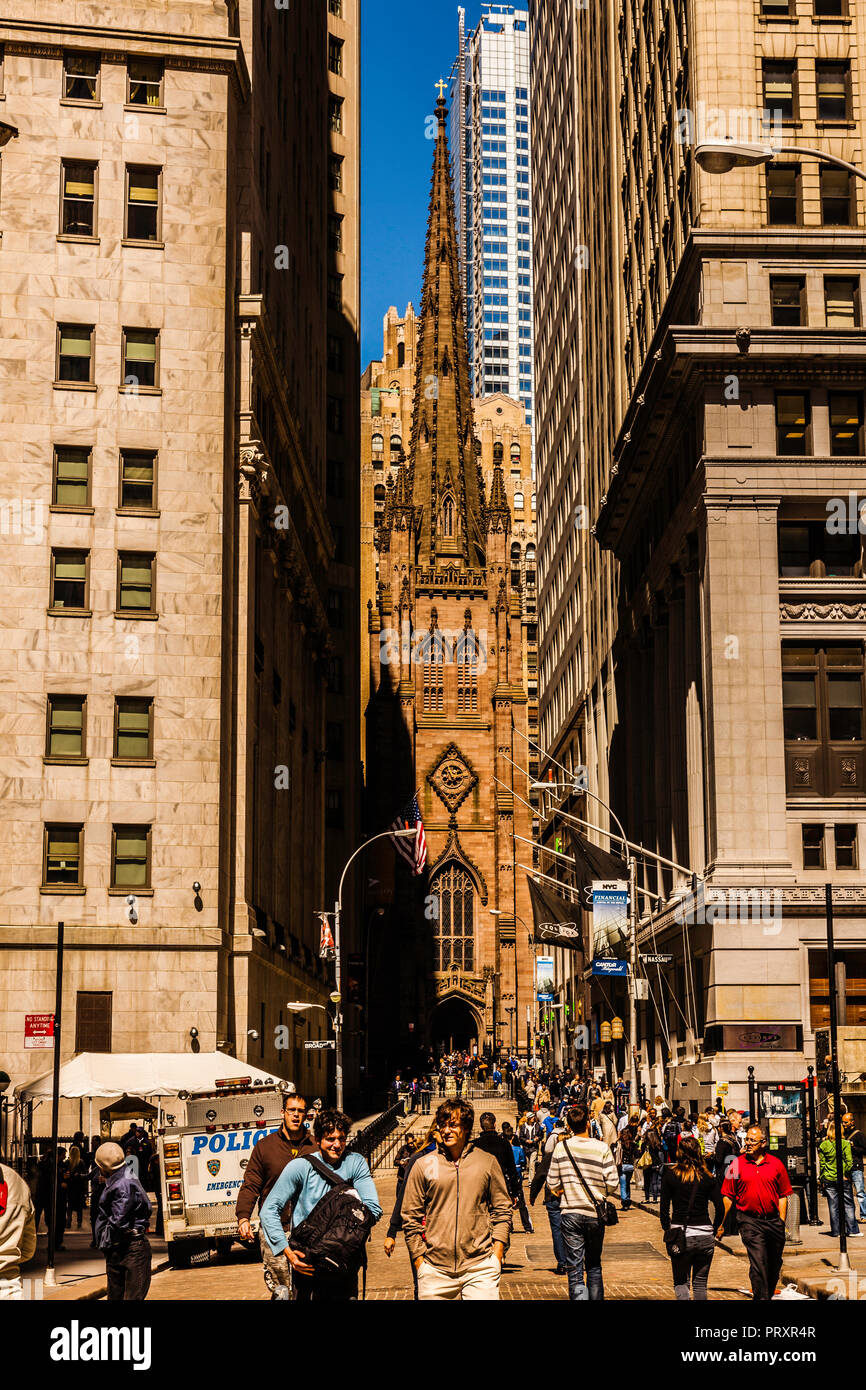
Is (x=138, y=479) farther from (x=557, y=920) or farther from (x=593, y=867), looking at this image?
(x=557, y=920)

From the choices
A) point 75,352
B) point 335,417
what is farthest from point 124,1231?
point 335,417

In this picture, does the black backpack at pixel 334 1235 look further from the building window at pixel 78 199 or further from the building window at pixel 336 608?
the building window at pixel 336 608

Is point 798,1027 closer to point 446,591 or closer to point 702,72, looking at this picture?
point 702,72

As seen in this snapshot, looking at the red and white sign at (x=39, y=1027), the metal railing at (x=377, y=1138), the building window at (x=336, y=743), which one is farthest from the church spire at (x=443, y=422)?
the red and white sign at (x=39, y=1027)

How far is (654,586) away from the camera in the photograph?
177 feet

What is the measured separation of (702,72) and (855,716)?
16563 mm

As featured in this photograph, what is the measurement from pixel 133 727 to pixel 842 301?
20624mm

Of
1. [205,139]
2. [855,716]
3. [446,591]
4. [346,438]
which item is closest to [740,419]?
[855,716]

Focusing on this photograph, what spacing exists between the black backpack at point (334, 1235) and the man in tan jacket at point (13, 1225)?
172cm

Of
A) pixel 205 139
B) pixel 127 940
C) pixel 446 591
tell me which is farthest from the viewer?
pixel 446 591

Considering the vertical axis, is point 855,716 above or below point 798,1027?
above

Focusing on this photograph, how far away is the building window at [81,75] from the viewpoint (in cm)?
4362
